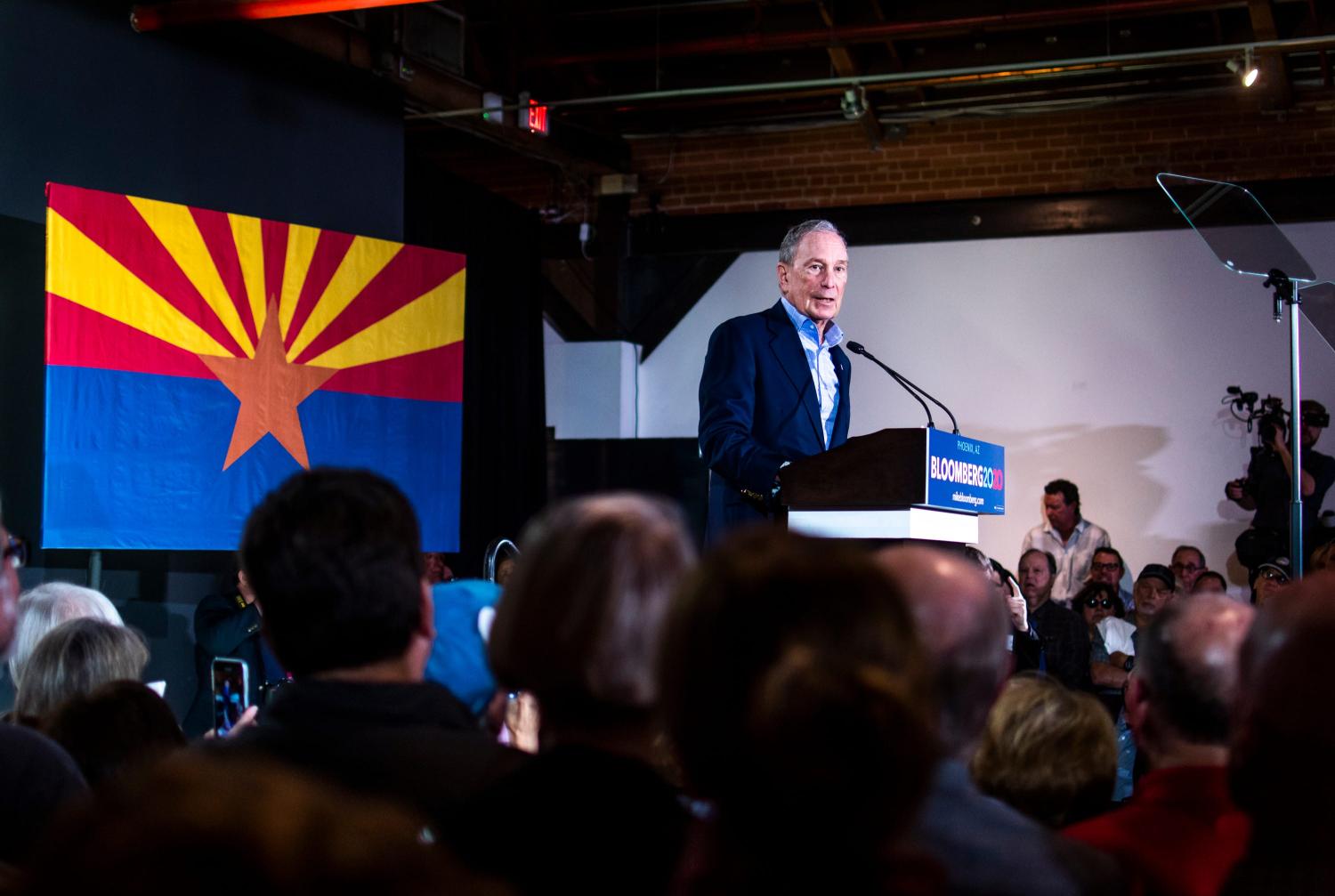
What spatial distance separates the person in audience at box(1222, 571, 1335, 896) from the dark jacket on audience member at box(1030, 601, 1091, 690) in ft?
13.8

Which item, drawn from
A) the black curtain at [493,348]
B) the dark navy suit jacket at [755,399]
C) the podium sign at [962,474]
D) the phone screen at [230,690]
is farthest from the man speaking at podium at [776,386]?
the black curtain at [493,348]

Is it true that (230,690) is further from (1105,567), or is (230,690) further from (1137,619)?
(1105,567)

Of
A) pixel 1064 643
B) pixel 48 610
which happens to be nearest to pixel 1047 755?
pixel 48 610

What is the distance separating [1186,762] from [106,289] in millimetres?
4432

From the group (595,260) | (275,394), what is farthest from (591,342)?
(275,394)

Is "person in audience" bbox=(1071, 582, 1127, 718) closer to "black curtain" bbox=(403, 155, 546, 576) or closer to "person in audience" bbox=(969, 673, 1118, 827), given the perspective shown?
"person in audience" bbox=(969, 673, 1118, 827)

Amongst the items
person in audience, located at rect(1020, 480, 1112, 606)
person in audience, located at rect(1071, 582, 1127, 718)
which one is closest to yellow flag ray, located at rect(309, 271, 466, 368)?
person in audience, located at rect(1071, 582, 1127, 718)

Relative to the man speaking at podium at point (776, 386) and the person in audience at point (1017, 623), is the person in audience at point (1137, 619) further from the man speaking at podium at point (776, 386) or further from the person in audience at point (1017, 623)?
the man speaking at podium at point (776, 386)

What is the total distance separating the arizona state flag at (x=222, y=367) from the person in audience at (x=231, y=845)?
4.62m

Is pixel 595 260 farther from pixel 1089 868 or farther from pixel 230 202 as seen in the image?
pixel 1089 868

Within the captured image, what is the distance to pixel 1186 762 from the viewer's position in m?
1.49

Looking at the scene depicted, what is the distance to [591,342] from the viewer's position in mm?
9711

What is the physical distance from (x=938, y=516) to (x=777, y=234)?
6.61m

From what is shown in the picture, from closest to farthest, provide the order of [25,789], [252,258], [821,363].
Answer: [25,789] < [821,363] < [252,258]
